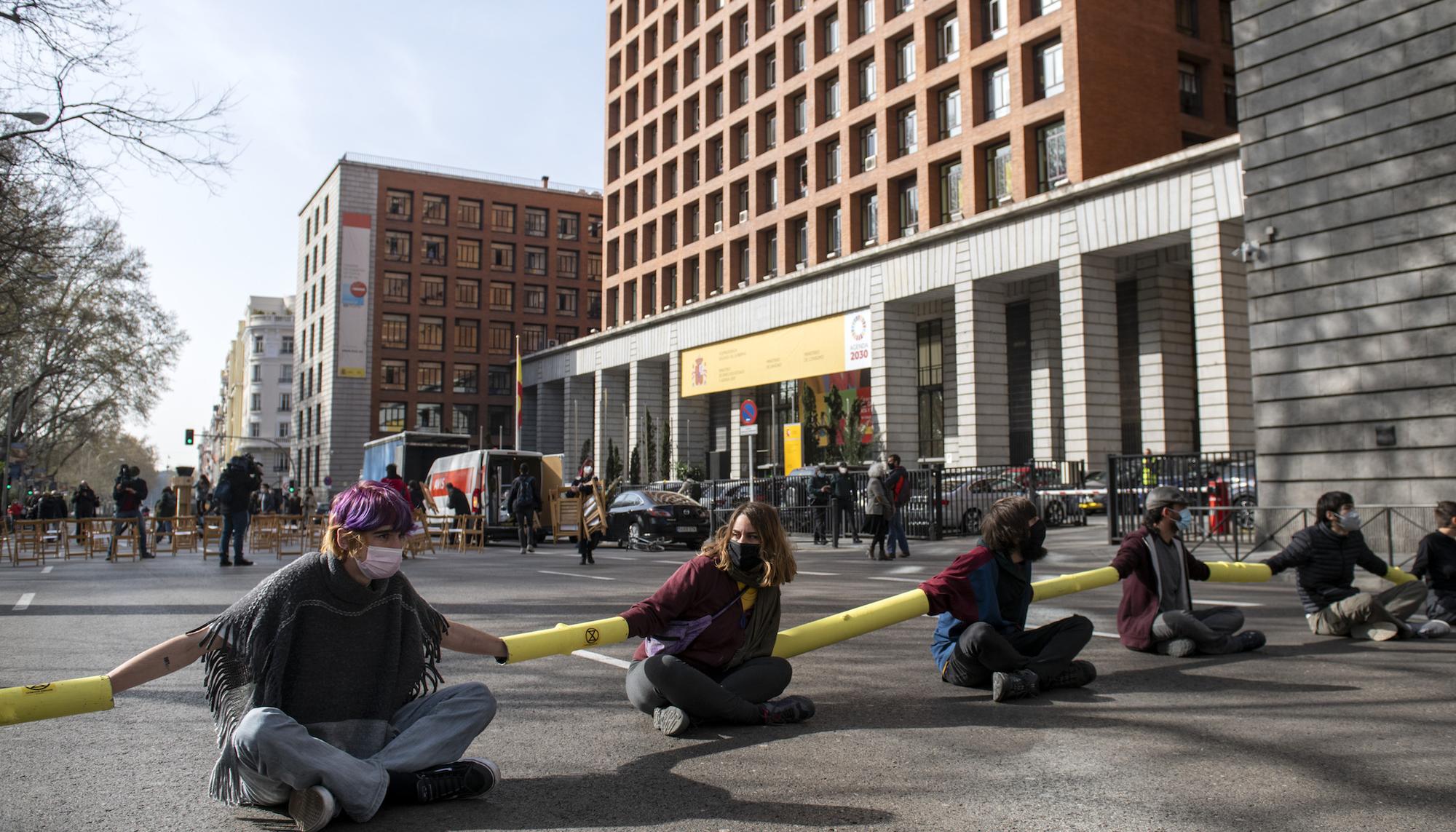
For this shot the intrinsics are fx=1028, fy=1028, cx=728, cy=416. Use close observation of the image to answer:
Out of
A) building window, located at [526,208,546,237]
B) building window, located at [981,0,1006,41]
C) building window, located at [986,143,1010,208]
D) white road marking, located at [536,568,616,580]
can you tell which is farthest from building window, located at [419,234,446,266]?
white road marking, located at [536,568,616,580]

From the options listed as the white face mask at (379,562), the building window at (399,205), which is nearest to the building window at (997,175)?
the white face mask at (379,562)

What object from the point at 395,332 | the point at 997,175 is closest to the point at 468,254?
the point at 395,332

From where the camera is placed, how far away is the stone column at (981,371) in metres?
33.8

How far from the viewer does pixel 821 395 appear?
4556cm

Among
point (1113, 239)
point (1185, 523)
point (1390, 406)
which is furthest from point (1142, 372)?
point (1185, 523)

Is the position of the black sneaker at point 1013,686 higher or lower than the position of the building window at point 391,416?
lower

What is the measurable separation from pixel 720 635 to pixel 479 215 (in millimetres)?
74430

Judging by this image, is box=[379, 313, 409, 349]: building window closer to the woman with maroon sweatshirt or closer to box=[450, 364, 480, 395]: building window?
box=[450, 364, 480, 395]: building window

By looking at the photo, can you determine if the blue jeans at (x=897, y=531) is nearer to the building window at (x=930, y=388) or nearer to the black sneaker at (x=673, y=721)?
the black sneaker at (x=673, y=721)

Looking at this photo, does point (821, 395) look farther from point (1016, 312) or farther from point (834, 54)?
point (834, 54)

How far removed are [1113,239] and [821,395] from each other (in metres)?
18.3

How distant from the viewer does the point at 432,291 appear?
2889 inches

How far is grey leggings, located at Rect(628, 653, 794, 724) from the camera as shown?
16.6 feet

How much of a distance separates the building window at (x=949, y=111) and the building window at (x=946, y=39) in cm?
108
